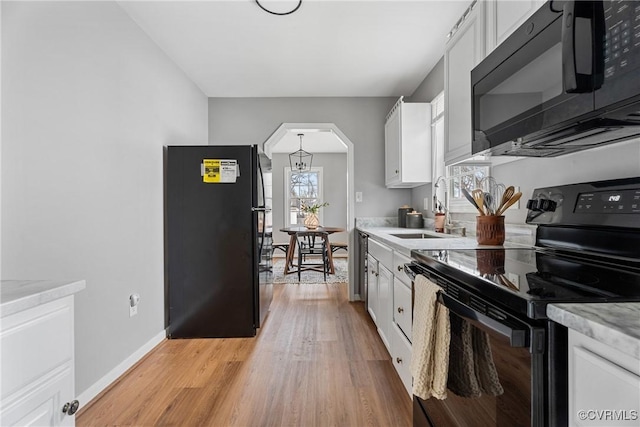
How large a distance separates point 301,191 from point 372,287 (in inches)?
202

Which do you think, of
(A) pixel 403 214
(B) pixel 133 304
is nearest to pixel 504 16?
(A) pixel 403 214

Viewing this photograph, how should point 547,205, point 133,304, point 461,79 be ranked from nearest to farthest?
point 547,205, point 461,79, point 133,304

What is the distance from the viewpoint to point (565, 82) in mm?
864

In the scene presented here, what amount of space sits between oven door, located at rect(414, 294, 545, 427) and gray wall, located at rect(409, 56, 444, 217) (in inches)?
91.4

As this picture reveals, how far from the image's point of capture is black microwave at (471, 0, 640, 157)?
74 cm

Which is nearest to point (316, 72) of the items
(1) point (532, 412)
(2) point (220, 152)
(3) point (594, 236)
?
(2) point (220, 152)

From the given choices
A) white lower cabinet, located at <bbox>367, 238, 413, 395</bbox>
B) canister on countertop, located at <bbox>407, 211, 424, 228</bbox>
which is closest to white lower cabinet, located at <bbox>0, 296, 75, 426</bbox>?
white lower cabinet, located at <bbox>367, 238, 413, 395</bbox>

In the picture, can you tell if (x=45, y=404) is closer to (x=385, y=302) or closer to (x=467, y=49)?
(x=385, y=302)

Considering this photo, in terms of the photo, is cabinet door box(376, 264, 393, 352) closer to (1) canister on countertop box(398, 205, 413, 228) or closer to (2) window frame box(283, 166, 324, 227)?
(1) canister on countertop box(398, 205, 413, 228)

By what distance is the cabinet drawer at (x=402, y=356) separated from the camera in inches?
68.1

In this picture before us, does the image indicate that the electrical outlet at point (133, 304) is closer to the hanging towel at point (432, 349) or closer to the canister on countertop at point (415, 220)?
the hanging towel at point (432, 349)

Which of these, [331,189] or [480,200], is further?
[331,189]

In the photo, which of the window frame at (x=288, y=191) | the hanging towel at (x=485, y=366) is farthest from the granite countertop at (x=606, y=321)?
the window frame at (x=288, y=191)

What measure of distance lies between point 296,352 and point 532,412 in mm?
1980
